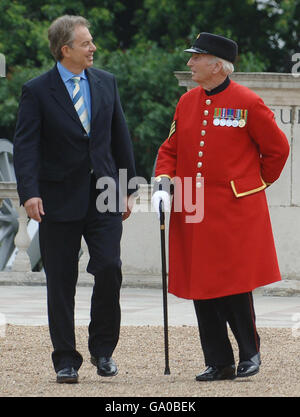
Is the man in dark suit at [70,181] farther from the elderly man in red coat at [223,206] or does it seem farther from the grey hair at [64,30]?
the elderly man in red coat at [223,206]

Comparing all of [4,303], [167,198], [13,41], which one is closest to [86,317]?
[4,303]

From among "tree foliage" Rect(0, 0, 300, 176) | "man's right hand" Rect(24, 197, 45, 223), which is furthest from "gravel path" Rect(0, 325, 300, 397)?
"tree foliage" Rect(0, 0, 300, 176)

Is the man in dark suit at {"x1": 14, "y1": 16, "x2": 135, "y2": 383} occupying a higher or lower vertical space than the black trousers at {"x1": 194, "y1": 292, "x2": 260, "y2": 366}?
higher

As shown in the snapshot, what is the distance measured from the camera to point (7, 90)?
21.9m

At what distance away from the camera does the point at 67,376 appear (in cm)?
567

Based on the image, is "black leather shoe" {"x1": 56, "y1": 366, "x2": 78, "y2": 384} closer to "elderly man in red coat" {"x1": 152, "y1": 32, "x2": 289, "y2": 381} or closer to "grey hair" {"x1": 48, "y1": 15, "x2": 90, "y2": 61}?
"elderly man in red coat" {"x1": 152, "y1": 32, "x2": 289, "y2": 381}

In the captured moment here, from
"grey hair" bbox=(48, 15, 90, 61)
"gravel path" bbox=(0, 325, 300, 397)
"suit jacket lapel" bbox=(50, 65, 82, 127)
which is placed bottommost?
"gravel path" bbox=(0, 325, 300, 397)

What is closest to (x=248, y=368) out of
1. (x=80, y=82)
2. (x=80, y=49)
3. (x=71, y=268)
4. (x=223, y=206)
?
(x=223, y=206)

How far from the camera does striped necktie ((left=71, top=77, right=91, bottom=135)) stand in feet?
19.1

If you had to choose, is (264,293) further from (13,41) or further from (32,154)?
(13,41)

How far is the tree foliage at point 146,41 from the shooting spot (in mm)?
21016

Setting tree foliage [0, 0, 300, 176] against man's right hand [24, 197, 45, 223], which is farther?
tree foliage [0, 0, 300, 176]

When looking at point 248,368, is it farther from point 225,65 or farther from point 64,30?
point 64,30

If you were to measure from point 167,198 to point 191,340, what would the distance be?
5.63 ft
